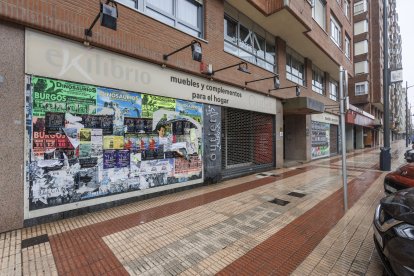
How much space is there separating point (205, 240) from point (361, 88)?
105 feet

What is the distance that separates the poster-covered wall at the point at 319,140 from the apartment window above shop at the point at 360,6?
2014cm

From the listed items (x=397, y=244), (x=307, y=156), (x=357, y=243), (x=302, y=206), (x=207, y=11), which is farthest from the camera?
(x=307, y=156)

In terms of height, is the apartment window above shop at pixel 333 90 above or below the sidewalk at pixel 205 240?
above

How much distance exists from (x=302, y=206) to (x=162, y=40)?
552 cm

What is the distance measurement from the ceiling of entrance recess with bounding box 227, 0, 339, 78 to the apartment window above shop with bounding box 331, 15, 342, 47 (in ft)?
7.74

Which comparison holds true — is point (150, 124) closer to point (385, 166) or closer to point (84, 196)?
point (84, 196)

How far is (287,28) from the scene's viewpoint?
10.2m

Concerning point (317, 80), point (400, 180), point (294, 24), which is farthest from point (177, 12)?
point (317, 80)

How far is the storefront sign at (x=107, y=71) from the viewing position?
164 inches

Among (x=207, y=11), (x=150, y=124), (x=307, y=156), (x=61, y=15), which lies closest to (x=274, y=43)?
(x=207, y=11)

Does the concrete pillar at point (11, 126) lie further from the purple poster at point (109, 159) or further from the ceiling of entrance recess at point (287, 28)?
the ceiling of entrance recess at point (287, 28)

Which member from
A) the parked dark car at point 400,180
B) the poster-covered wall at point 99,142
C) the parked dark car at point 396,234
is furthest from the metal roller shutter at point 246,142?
the parked dark car at point 396,234

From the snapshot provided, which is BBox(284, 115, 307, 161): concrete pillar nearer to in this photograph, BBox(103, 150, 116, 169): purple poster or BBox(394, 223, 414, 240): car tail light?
BBox(103, 150, 116, 169): purple poster

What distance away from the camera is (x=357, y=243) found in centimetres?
349
